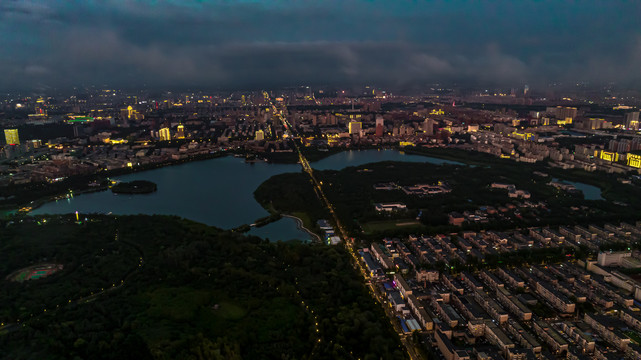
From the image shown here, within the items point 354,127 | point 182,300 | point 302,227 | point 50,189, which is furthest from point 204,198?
point 354,127

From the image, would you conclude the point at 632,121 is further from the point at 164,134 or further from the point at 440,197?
the point at 164,134

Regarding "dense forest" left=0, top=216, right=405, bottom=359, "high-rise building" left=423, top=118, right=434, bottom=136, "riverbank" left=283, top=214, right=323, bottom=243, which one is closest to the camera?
"dense forest" left=0, top=216, right=405, bottom=359

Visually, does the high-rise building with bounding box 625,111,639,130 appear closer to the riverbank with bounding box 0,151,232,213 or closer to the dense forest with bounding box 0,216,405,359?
the dense forest with bounding box 0,216,405,359

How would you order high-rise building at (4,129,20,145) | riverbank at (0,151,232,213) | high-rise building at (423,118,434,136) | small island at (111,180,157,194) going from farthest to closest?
high-rise building at (423,118,434,136) < high-rise building at (4,129,20,145) < small island at (111,180,157,194) < riverbank at (0,151,232,213)

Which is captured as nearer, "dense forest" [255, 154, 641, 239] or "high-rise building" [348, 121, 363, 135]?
"dense forest" [255, 154, 641, 239]

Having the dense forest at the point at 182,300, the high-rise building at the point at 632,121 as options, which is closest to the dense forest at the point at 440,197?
the dense forest at the point at 182,300

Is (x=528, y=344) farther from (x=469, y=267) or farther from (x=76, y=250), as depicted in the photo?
(x=76, y=250)

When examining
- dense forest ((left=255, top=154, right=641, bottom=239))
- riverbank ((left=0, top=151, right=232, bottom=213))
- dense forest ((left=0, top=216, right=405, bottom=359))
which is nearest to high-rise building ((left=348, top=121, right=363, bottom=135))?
dense forest ((left=255, top=154, right=641, bottom=239))

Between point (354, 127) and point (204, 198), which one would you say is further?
point (354, 127)

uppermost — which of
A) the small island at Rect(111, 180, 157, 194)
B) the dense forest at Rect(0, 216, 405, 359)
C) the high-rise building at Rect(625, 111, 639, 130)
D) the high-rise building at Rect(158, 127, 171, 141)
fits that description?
the high-rise building at Rect(625, 111, 639, 130)
